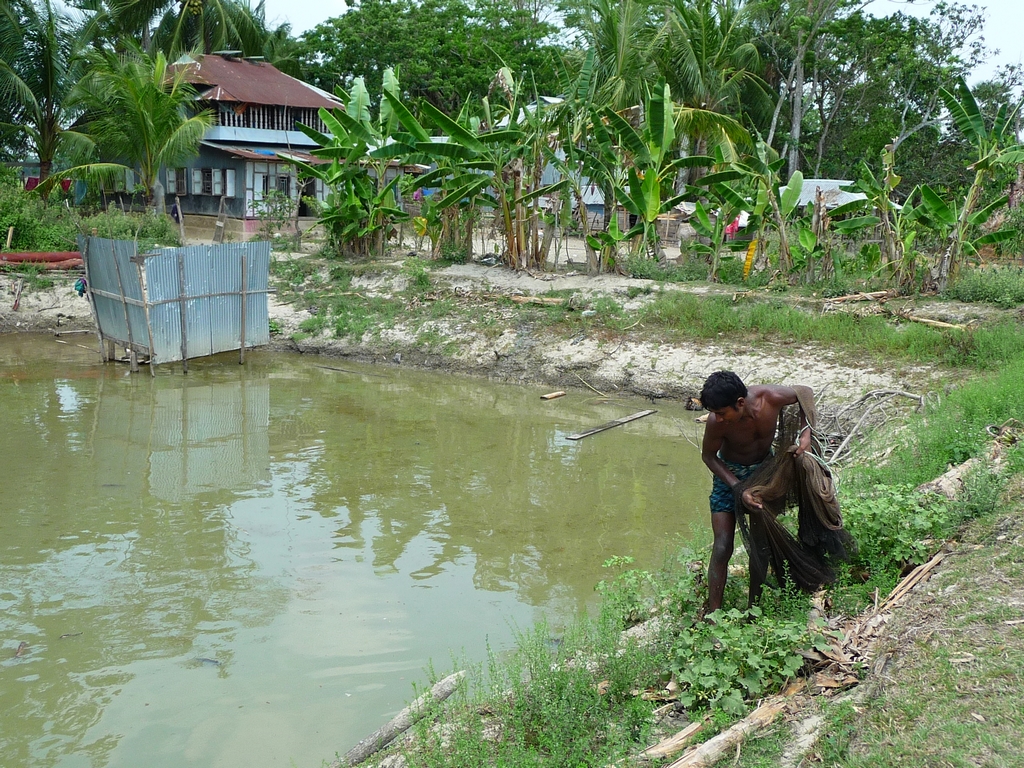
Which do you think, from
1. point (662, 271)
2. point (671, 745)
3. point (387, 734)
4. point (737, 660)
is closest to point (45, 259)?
point (662, 271)

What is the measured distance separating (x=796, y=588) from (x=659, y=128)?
1044 centimetres

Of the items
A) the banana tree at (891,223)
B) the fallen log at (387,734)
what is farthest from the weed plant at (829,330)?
the fallen log at (387,734)

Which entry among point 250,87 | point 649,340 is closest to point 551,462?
point 649,340

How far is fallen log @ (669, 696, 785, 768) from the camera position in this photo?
10.7 ft

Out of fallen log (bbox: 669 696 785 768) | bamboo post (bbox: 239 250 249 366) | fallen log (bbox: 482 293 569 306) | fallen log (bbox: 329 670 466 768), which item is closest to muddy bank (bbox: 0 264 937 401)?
fallen log (bbox: 482 293 569 306)

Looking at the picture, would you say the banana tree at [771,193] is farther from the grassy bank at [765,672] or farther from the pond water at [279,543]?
the grassy bank at [765,672]

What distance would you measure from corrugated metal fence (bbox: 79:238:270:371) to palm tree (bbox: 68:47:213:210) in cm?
975

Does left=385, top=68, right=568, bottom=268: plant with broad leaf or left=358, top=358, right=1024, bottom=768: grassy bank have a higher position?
left=385, top=68, right=568, bottom=268: plant with broad leaf

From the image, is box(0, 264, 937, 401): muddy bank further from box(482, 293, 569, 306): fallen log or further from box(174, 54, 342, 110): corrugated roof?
box(174, 54, 342, 110): corrugated roof

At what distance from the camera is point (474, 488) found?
8484 mm

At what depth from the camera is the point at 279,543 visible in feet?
22.7

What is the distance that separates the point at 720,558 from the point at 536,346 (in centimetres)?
921

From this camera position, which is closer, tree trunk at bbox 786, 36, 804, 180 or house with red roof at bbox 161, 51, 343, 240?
tree trunk at bbox 786, 36, 804, 180

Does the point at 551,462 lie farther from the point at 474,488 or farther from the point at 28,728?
the point at 28,728
